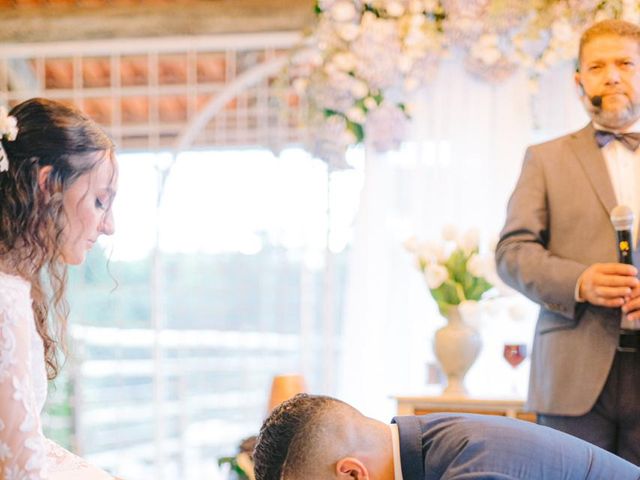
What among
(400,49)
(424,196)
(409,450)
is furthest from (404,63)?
(409,450)

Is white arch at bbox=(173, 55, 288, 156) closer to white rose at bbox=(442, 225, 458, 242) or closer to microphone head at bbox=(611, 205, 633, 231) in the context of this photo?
white rose at bbox=(442, 225, 458, 242)

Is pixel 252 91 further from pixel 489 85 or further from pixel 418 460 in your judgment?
pixel 418 460

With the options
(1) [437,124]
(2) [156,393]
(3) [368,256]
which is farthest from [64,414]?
(1) [437,124]

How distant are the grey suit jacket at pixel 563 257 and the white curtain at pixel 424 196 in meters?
1.63

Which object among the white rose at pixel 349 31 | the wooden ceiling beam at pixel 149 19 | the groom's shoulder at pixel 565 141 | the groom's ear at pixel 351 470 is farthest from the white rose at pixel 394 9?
the groom's ear at pixel 351 470

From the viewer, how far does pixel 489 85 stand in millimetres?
4703

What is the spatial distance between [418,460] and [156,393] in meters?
3.58

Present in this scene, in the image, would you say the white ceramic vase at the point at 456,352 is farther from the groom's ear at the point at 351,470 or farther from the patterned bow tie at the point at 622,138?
the groom's ear at the point at 351,470

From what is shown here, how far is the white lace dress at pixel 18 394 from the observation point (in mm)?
1963

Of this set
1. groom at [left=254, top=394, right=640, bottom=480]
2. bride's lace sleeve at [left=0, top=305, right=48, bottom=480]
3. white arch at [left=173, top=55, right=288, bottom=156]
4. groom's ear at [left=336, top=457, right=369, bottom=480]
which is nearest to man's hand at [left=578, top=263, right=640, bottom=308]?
groom at [left=254, top=394, right=640, bottom=480]

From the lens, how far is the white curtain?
15.5ft

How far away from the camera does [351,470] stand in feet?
6.77

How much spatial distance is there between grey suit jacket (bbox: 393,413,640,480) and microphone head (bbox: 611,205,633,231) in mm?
696

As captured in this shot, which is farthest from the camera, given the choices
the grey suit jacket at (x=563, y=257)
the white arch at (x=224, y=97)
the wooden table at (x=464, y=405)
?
the white arch at (x=224, y=97)
